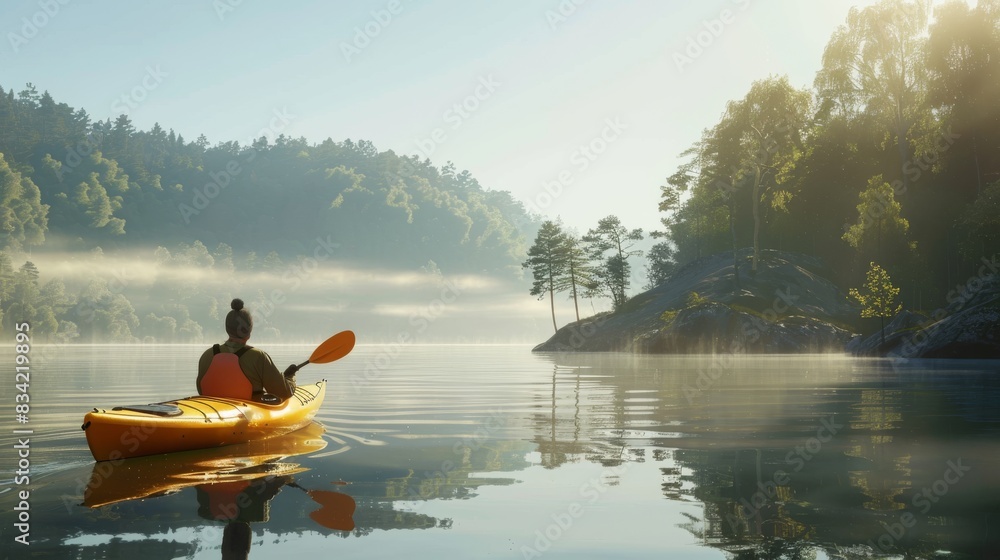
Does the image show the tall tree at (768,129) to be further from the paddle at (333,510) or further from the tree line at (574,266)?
the paddle at (333,510)

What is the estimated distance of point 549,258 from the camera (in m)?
83.4

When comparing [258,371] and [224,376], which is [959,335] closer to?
[258,371]

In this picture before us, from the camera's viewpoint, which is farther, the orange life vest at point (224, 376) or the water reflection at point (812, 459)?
the orange life vest at point (224, 376)

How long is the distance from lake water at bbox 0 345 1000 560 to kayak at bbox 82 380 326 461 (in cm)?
24

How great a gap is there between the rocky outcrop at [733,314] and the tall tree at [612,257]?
36.8 feet

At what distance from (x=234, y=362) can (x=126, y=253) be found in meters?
177

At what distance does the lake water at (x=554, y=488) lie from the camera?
5.15 metres

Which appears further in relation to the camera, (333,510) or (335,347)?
(335,347)

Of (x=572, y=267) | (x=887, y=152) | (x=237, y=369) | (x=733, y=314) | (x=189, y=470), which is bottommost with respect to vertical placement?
(x=189, y=470)

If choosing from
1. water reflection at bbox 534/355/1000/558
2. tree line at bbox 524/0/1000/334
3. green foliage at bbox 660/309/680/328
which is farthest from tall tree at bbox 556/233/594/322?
water reflection at bbox 534/355/1000/558

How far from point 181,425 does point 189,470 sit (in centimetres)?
92

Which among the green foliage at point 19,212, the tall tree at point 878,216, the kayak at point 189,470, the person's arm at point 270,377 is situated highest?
the green foliage at point 19,212

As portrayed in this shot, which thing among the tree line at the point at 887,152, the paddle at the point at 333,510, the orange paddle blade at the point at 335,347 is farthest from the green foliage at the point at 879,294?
the paddle at the point at 333,510

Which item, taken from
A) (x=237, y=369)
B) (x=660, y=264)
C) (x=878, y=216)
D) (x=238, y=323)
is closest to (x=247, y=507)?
(x=238, y=323)
